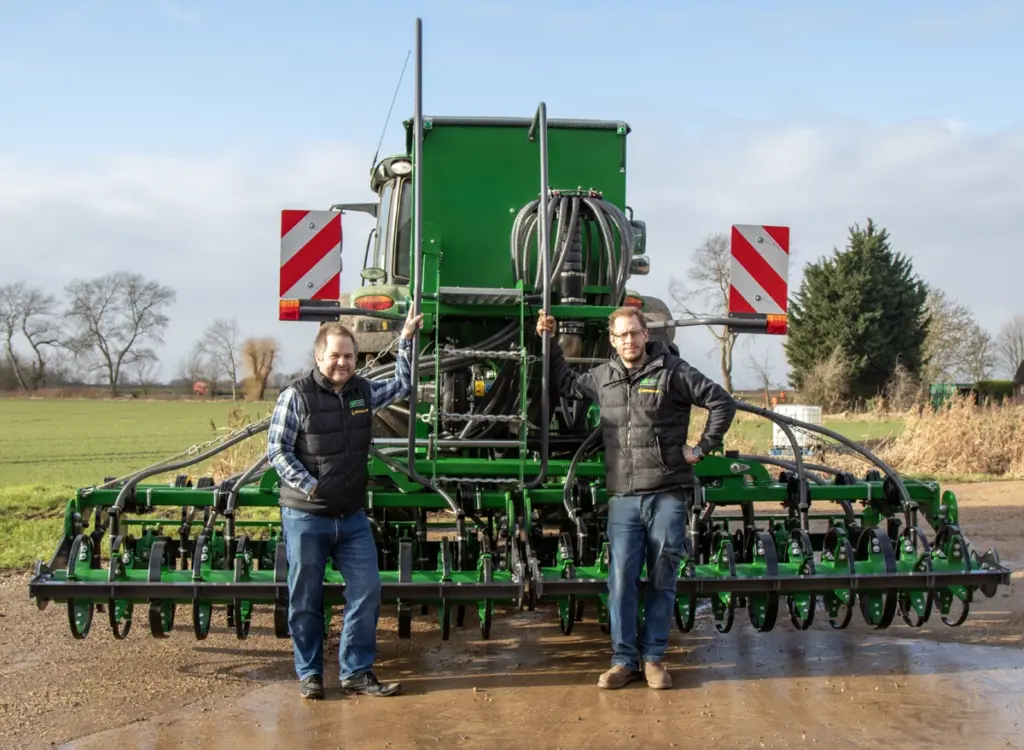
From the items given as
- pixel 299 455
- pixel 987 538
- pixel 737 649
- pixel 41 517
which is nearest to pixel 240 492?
pixel 299 455

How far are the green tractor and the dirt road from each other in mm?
221

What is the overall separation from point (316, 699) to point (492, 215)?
3.27m

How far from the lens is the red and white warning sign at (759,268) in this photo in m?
5.89

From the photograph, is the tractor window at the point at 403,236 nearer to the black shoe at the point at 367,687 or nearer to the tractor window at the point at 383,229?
the tractor window at the point at 383,229

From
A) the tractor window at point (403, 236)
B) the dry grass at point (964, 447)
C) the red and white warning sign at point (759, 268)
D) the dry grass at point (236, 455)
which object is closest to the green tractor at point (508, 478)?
the red and white warning sign at point (759, 268)

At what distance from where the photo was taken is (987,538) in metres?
9.70

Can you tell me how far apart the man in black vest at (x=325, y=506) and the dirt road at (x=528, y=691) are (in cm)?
21

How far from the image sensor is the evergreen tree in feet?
119

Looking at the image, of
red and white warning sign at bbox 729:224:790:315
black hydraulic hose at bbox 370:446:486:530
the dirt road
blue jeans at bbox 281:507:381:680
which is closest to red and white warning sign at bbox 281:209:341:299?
black hydraulic hose at bbox 370:446:486:530

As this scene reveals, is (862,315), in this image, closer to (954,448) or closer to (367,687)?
(954,448)

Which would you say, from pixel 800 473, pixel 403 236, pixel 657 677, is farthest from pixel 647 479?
pixel 403 236

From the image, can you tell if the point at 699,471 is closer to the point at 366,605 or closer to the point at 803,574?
the point at 803,574

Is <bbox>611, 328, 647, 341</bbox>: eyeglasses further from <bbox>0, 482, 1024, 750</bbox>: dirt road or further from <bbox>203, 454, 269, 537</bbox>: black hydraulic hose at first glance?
<bbox>203, 454, 269, 537</bbox>: black hydraulic hose

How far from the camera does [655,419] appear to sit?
4930 millimetres
